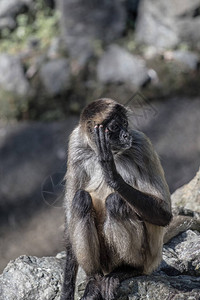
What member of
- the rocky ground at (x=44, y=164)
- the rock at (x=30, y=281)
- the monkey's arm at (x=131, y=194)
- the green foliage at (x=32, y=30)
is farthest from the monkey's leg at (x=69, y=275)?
the green foliage at (x=32, y=30)

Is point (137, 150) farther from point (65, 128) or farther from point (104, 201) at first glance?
point (65, 128)

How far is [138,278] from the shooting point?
5492 millimetres

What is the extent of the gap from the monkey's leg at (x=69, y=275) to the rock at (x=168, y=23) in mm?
8961

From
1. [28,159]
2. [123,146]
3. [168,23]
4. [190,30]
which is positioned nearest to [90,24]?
[168,23]

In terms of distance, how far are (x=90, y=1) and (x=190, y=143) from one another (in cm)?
479

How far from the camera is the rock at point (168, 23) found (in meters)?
13.5

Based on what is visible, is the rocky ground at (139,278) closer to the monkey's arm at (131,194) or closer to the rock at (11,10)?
the monkey's arm at (131,194)

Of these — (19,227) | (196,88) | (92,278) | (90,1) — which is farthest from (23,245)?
Result: (90,1)

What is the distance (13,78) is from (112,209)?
9.09m

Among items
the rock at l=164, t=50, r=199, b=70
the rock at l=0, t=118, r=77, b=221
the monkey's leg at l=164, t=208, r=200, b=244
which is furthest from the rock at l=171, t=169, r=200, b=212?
the rock at l=164, t=50, r=199, b=70

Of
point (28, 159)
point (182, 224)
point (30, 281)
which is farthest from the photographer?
point (28, 159)

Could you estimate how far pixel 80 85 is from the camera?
533 inches

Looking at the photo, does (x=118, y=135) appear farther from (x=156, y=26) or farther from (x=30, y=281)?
(x=156, y=26)

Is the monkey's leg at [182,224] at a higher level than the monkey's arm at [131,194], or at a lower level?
lower
